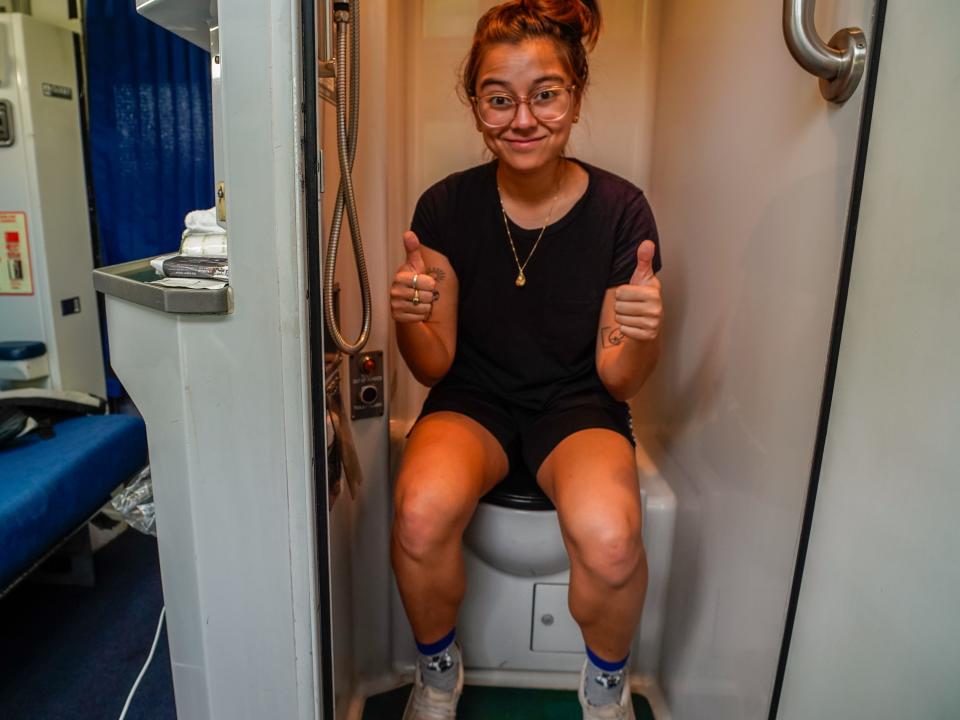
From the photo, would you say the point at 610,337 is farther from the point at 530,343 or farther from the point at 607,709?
the point at 607,709

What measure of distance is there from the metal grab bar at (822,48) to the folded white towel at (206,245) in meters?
0.81

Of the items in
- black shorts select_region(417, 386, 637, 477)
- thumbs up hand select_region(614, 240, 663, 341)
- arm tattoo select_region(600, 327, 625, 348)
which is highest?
thumbs up hand select_region(614, 240, 663, 341)

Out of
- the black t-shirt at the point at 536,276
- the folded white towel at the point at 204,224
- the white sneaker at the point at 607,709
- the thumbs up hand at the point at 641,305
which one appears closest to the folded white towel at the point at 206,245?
the folded white towel at the point at 204,224

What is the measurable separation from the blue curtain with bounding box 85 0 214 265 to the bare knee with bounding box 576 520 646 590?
1808 millimetres

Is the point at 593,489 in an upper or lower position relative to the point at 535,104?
lower

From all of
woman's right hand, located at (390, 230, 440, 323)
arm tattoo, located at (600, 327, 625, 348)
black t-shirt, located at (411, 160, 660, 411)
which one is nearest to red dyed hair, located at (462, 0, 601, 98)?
black t-shirt, located at (411, 160, 660, 411)

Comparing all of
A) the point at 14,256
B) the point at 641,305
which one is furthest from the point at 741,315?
the point at 14,256

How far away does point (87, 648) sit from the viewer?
1573 mm

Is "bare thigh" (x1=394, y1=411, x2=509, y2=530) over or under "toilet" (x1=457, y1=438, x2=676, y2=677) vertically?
over

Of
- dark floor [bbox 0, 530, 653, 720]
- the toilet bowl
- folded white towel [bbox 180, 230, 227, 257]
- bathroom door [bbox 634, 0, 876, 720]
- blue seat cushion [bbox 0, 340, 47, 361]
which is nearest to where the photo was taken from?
bathroom door [bbox 634, 0, 876, 720]

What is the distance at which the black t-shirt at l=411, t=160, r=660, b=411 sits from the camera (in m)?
1.31

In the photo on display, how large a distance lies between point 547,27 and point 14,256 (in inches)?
74.5

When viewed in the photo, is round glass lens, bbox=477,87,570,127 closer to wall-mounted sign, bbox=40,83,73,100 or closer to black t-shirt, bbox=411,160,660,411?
black t-shirt, bbox=411,160,660,411

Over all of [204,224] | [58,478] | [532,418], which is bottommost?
[58,478]
